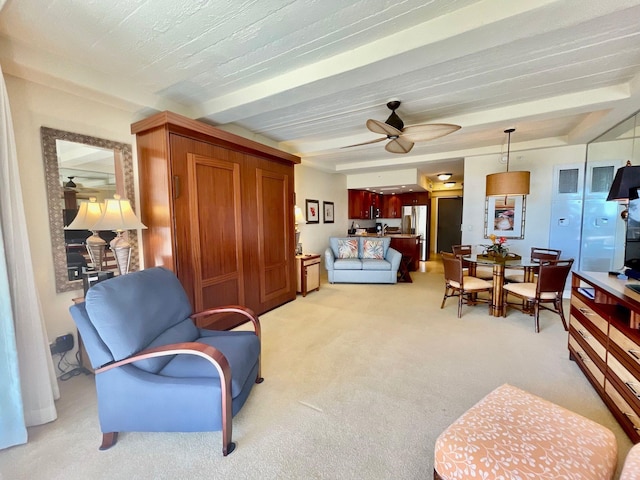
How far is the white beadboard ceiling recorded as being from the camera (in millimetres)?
1603

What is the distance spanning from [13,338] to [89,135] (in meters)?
1.75

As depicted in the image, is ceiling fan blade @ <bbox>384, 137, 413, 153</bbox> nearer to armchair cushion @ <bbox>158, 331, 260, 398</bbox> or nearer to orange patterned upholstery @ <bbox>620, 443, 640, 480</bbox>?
armchair cushion @ <bbox>158, 331, 260, 398</bbox>

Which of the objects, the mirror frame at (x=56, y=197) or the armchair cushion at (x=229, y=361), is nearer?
the armchair cushion at (x=229, y=361)

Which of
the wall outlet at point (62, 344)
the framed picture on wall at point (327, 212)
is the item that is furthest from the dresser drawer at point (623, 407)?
the framed picture on wall at point (327, 212)

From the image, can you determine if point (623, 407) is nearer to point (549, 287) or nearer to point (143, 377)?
point (549, 287)

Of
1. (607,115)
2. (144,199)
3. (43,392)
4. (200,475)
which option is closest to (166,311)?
(43,392)

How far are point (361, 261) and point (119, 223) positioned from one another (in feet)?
13.5

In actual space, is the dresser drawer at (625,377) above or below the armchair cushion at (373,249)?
below

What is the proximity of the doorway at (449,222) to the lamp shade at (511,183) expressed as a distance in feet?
16.6

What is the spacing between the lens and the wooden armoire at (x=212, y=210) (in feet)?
8.40

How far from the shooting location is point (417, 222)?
821 centimetres

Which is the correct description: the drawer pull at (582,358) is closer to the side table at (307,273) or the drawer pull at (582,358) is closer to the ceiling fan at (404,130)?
the ceiling fan at (404,130)

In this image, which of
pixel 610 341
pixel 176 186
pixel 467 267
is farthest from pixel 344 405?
pixel 467 267

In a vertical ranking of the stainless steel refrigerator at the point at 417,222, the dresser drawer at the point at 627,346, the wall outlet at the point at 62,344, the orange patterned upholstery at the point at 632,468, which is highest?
the stainless steel refrigerator at the point at 417,222
